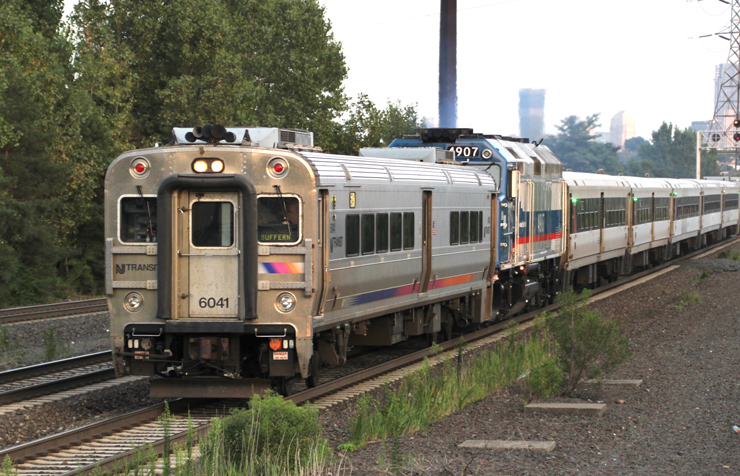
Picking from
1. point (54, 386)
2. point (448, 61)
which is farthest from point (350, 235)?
point (448, 61)

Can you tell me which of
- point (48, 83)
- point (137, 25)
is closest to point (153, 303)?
point (48, 83)

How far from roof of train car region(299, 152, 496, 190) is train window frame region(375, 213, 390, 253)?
48 cm

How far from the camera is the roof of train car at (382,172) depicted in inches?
417

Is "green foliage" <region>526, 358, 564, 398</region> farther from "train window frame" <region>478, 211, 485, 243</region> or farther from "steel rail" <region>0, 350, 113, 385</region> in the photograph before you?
"steel rail" <region>0, 350, 113, 385</region>

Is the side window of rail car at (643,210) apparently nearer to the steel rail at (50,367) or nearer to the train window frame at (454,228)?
the train window frame at (454,228)

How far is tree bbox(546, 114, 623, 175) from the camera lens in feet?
410

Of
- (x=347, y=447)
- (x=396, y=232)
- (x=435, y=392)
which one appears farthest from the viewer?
(x=396, y=232)

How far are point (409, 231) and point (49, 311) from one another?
10.0 m

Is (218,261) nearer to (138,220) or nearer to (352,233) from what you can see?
(138,220)

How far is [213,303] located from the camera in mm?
10141

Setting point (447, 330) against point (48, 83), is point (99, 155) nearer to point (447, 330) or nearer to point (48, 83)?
point (48, 83)

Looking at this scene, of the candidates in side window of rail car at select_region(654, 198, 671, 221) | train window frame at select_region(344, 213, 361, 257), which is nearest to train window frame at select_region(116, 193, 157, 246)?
train window frame at select_region(344, 213, 361, 257)

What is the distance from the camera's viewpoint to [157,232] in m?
10.1

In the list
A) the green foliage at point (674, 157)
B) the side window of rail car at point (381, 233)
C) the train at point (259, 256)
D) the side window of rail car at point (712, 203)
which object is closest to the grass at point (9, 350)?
the train at point (259, 256)
